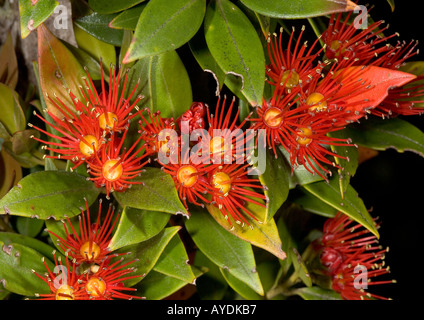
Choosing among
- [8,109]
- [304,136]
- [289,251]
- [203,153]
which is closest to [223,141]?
[203,153]

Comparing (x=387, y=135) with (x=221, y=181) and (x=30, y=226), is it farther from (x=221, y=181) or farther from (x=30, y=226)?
(x=30, y=226)

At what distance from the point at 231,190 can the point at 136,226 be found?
0.61ft

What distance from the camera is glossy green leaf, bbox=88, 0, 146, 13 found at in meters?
0.82

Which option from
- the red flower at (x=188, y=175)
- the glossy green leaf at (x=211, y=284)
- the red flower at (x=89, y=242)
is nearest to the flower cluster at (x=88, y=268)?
the red flower at (x=89, y=242)

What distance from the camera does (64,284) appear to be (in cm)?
84

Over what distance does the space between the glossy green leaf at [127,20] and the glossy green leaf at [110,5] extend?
2cm

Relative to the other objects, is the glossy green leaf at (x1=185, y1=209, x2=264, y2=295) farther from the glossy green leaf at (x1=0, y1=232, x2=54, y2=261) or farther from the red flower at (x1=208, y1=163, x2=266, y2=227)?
the glossy green leaf at (x1=0, y1=232, x2=54, y2=261)

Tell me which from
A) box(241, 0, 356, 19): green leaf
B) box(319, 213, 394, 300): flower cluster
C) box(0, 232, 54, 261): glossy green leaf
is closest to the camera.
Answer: box(241, 0, 356, 19): green leaf

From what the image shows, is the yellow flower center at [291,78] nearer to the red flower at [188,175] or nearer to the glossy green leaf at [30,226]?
the red flower at [188,175]

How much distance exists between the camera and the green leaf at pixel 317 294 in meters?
1.07

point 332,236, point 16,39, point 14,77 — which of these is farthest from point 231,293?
point 16,39

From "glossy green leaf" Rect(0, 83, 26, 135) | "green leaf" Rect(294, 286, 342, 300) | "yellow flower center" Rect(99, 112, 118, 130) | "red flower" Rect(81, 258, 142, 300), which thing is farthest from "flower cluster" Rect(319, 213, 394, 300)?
"glossy green leaf" Rect(0, 83, 26, 135)

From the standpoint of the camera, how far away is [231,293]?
1149 mm

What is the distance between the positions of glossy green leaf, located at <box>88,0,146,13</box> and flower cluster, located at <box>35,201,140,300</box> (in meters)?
0.34
